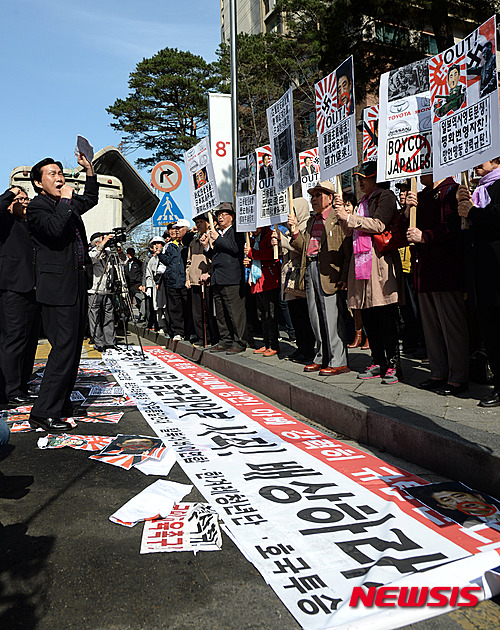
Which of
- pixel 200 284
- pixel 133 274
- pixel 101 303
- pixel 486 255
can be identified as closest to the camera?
pixel 486 255

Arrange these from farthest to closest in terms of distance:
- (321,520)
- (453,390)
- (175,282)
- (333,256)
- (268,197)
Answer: (175,282)
(268,197)
(333,256)
(453,390)
(321,520)

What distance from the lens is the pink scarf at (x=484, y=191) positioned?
171 inches

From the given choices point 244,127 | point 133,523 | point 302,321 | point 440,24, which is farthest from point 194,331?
point 244,127

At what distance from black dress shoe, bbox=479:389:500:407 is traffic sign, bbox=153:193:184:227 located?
827 cm

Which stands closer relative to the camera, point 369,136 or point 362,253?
point 362,253

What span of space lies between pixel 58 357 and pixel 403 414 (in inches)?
102

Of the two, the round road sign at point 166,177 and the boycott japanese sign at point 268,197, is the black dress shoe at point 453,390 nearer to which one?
the boycott japanese sign at point 268,197

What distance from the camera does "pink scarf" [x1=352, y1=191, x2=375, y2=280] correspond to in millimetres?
5410

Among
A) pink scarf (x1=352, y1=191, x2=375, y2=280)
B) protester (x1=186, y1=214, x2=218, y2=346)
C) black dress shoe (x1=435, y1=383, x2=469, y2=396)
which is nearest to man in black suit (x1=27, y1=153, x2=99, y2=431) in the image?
pink scarf (x1=352, y1=191, x2=375, y2=280)

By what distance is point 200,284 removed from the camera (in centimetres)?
951

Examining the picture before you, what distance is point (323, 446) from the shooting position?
13.6ft

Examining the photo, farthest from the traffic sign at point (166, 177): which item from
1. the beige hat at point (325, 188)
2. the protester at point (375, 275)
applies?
the protester at point (375, 275)

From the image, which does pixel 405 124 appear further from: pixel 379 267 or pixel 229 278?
pixel 229 278

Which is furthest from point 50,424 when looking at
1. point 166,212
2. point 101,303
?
point 166,212
